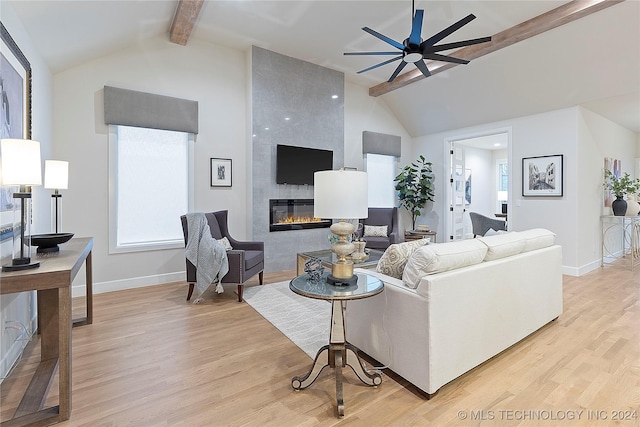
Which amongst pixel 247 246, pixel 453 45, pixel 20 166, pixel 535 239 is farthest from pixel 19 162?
pixel 535 239

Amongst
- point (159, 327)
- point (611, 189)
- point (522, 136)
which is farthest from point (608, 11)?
point (159, 327)

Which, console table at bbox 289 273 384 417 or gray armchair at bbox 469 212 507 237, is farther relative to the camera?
gray armchair at bbox 469 212 507 237

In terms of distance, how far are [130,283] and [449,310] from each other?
3.92 meters

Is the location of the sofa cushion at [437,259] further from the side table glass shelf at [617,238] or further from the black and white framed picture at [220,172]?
the side table glass shelf at [617,238]

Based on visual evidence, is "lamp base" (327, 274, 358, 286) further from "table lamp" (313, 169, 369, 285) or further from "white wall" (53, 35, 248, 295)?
"white wall" (53, 35, 248, 295)

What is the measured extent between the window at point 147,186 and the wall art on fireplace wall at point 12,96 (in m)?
1.46

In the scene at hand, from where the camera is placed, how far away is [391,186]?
6805 mm

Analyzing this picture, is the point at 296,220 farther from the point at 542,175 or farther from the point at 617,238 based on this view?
the point at 617,238

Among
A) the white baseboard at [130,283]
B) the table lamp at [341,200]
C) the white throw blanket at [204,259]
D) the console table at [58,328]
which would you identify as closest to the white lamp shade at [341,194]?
the table lamp at [341,200]

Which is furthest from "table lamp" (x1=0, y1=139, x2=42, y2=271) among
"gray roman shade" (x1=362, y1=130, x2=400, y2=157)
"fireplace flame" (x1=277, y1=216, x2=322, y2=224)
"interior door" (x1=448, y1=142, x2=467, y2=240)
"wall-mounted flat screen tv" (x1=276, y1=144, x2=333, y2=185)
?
"interior door" (x1=448, y1=142, x2=467, y2=240)

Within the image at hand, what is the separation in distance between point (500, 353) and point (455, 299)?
91 cm

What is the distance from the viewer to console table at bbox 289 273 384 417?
5.70ft

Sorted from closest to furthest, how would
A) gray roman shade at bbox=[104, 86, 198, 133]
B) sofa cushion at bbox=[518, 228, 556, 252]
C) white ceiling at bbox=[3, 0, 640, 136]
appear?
sofa cushion at bbox=[518, 228, 556, 252], white ceiling at bbox=[3, 0, 640, 136], gray roman shade at bbox=[104, 86, 198, 133]

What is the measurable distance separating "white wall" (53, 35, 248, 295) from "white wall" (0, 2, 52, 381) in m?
0.30
